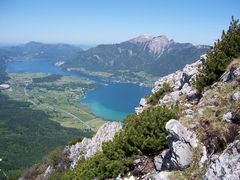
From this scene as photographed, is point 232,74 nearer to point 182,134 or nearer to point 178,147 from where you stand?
point 182,134

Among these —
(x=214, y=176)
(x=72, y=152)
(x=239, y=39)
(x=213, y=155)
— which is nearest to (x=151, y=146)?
(x=213, y=155)

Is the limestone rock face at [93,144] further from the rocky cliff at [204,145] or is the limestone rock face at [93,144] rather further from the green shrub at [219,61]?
the rocky cliff at [204,145]

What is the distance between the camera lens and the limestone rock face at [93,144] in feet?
139

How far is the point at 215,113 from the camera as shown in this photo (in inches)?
778

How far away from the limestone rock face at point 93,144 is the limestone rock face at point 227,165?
24.6 meters

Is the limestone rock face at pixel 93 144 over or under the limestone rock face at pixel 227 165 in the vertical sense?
under

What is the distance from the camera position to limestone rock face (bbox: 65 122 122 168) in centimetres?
4241

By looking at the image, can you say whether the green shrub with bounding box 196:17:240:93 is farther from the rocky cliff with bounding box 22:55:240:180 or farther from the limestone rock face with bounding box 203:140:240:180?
the limestone rock face with bounding box 203:140:240:180

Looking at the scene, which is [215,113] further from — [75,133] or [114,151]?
[75,133]

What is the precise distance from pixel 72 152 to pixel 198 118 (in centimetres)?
3480

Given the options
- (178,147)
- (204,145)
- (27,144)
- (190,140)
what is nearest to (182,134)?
(190,140)

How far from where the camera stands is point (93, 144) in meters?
46.6

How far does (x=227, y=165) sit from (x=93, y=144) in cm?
3305

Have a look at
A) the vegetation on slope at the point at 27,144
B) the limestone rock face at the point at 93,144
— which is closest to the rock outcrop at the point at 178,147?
the limestone rock face at the point at 93,144
